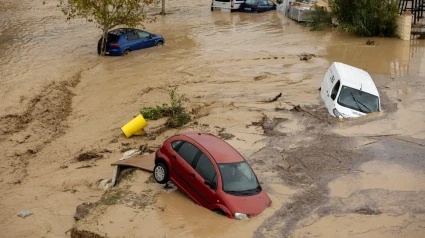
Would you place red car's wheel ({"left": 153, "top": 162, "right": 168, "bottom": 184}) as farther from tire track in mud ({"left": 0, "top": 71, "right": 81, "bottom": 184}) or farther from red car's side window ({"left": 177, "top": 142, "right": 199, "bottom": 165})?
tire track in mud ({"left": 0, "top": 71, "right": 81, "bottom": 184})

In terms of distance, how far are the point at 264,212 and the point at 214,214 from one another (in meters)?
1.01

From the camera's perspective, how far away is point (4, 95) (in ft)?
71.2

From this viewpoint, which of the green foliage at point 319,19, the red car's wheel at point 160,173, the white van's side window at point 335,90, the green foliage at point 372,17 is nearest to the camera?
the red car's wheel at point 160,173

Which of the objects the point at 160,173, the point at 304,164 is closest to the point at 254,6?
the point at 304,164

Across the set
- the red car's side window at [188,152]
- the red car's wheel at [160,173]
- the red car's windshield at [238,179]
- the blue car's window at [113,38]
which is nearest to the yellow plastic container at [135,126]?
the red car's wheel at [160,173]

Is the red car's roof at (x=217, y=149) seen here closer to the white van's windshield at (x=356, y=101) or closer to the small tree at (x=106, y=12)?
the white van's windshield at (x=356, y=101)

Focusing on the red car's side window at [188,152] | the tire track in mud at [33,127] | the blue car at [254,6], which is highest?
the red car's side window at [188,152]

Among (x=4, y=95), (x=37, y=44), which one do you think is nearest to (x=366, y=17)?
(x=37, y=44)

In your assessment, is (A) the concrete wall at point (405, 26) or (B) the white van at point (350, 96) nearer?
(B) the white van at point (350, 96)

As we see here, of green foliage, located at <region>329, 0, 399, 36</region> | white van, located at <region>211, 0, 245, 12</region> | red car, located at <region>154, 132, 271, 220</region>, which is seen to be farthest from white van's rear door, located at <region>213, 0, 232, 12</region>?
red car, located at <region>154, 132, 271, 220</region>

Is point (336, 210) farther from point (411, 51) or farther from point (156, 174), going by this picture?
point (411, 51)

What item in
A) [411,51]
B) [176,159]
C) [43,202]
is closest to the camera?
[176,159]

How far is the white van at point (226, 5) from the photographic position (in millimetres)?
40000

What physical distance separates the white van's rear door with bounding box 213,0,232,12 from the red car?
27720mm
